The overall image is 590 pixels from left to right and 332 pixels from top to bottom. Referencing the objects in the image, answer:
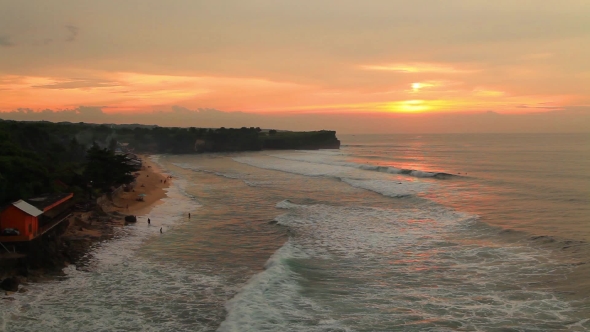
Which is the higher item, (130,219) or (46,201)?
(46,201)

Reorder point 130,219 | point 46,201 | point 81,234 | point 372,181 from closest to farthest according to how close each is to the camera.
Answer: point 46,201 < point 81,234 < point 130,219 < point 372,181

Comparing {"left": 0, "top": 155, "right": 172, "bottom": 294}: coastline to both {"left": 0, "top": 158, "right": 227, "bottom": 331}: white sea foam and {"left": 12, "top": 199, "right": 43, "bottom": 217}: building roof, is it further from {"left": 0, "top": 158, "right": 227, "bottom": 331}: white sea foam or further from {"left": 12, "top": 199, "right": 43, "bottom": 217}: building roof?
{"left": 12, "top": 199, "right": 43, "bottom": 217}: building roof

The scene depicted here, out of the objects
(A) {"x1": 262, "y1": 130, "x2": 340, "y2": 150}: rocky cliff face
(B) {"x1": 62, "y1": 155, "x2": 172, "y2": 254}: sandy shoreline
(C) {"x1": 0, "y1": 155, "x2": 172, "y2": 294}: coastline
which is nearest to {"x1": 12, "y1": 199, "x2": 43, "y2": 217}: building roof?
(C) {"x1": 0, "y1": 155, "x2": 172, "y2": 294}: coastline

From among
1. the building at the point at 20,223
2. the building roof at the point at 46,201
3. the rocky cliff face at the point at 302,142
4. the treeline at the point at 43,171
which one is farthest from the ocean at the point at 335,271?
the rocky cliff face at the point at 302,142

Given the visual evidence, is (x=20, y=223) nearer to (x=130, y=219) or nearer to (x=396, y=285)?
(x=130, y=219)

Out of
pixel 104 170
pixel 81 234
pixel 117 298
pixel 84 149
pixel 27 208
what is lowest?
pixel 117 298

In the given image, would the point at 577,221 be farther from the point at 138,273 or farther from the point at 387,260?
the point at 138,273

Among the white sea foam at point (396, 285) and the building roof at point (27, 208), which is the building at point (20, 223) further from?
the white sea foam at point (396, 285)

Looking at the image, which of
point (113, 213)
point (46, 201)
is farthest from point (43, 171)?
point (113, 213)
